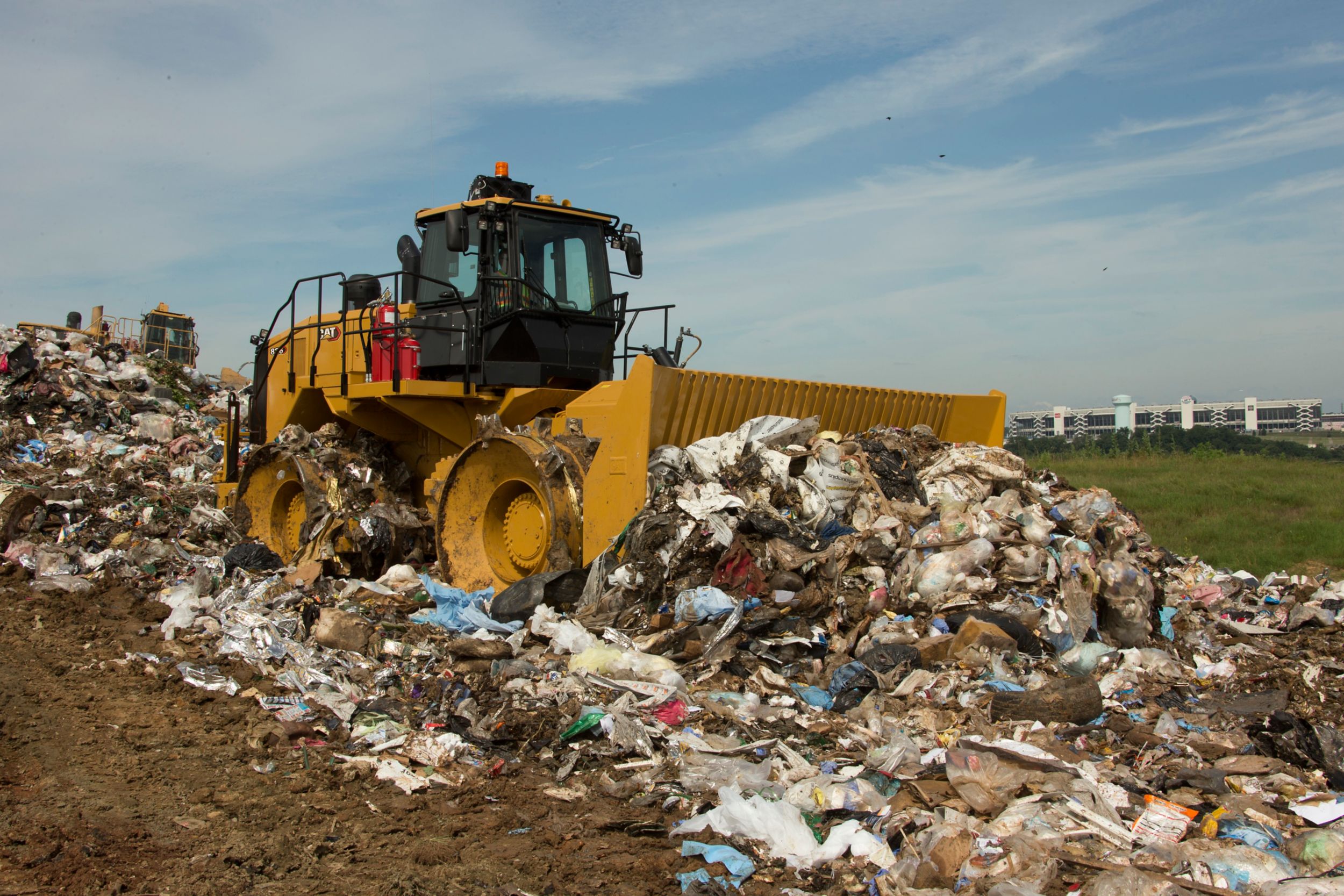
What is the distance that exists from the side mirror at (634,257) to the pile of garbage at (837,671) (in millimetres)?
1887

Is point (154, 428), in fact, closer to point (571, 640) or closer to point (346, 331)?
point (346, 331)

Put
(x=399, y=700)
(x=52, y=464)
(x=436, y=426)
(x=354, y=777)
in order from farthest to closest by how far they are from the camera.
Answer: (x=52, y=464), (x=436, y=426), (x=399, y=700), (x=354, y=777)

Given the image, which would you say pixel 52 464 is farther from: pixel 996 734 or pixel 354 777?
pixel 996 734

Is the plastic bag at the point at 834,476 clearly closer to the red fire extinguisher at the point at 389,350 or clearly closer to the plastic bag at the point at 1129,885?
the red fire extinguisher at the point at 389,350

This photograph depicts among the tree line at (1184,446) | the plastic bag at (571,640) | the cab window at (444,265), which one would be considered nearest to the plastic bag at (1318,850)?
the plastic bag at (571,640)

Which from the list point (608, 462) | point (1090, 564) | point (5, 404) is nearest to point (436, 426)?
point (608, 462)

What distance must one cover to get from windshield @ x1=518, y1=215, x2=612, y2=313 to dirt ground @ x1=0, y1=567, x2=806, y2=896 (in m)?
3.44

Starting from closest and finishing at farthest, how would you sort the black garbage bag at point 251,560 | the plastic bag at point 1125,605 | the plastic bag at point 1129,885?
the plastic bag at point 1129,885 → the plastic bag at point 1125,605 → the black garbage bag at point 251,560

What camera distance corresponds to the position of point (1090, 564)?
5.47m

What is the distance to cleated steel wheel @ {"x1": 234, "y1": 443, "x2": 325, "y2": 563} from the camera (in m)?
7.47

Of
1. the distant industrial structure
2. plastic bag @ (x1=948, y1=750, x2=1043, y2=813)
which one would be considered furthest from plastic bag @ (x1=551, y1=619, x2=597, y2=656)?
the distant industrial structure

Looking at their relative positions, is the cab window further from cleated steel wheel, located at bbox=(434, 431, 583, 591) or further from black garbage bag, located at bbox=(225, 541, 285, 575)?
black garbage bag, located at bbox=(225, 541, 285, 575)

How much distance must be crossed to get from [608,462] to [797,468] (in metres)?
1.16

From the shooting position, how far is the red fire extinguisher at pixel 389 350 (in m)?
6.86
